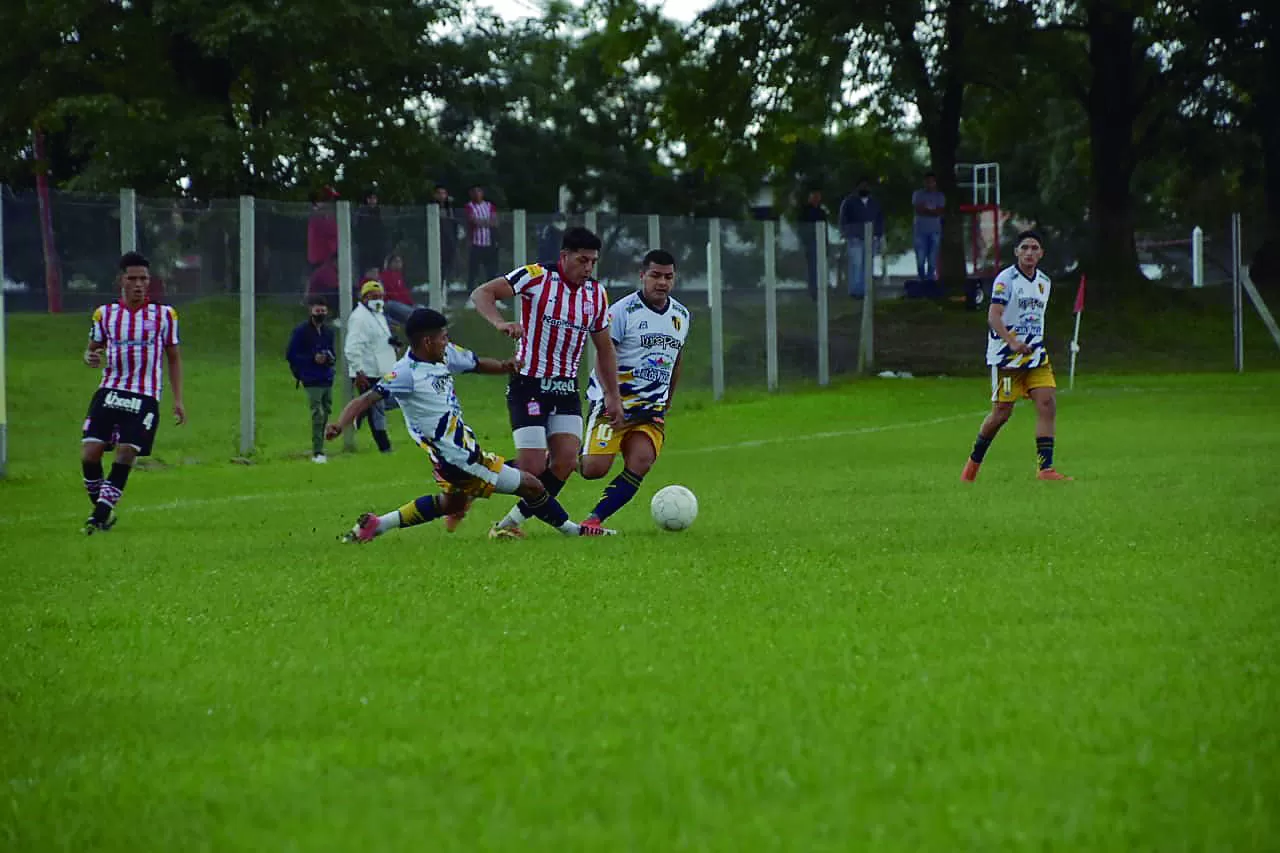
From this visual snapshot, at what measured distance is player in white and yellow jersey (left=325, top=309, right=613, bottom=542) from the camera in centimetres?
1197

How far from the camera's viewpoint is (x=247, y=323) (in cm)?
2389

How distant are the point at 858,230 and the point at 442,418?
2597cm

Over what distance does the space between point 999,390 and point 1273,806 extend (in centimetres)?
1240

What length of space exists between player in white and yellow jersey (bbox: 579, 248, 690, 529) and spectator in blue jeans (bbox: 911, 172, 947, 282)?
2677 centimetres

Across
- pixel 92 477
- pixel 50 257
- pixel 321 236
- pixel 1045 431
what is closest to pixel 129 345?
pixel 92 477

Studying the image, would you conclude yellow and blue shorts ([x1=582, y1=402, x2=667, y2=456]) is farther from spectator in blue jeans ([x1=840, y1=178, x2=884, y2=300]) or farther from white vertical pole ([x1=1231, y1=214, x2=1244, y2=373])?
white vertical pole ([x1=1231, y1=214, x2=1244, y2=373])

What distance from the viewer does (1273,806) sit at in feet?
17.3

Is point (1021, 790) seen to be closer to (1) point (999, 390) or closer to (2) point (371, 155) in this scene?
(1) point (999, 390)

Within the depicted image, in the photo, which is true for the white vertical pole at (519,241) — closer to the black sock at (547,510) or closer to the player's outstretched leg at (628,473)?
the player's outstretched leg at (628,473)

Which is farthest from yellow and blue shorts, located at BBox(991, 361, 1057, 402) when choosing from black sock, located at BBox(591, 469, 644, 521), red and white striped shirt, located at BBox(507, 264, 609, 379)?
red and white striped shirt, located at BBox(507, 264, 609, 379)

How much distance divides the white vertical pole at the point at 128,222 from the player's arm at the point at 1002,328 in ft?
32.9

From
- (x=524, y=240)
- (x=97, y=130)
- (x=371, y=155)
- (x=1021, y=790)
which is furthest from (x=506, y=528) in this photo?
(x=371, y=155)

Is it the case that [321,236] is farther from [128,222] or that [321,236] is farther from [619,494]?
[619,494]

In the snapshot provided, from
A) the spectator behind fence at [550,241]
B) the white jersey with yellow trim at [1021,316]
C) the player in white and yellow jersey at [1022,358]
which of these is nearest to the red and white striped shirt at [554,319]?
the player in white and yellow jersey at [1022,358]
